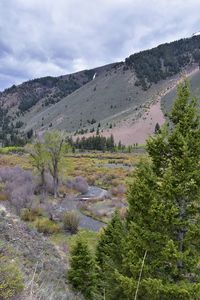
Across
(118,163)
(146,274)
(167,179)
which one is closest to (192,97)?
(167,179)

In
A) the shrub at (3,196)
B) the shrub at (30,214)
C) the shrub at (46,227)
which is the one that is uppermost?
the shrub at (3,196)

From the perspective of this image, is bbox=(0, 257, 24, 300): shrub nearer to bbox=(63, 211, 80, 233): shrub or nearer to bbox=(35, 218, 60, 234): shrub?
bbox=(35, 218, 60, 234): shrub

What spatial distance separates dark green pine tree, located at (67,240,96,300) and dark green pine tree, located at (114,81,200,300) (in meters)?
4.59

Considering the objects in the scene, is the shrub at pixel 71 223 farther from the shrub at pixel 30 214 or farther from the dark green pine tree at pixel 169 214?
the dark green pine tree at pixel 169 214

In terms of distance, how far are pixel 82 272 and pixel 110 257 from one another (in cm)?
123

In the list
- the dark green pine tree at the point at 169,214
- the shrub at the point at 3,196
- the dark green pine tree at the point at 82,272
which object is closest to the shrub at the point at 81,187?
the shrub at the point at 3,196

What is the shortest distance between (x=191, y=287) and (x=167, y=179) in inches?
105

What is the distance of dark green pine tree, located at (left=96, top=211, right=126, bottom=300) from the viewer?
40.0 ft

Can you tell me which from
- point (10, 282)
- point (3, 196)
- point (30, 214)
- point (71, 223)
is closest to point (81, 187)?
point (3, 196)

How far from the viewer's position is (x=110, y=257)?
14688 mm

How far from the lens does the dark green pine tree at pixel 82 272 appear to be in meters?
14.4

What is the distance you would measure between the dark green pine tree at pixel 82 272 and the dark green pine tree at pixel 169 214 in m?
4.59

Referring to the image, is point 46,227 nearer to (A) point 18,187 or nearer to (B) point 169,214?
(A) point 18,187

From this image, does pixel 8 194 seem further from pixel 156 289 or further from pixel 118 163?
pixel 118 163
